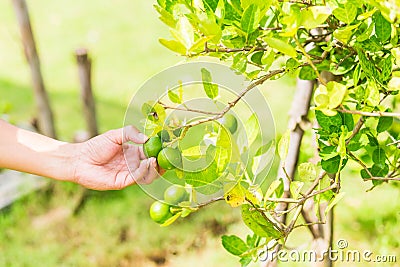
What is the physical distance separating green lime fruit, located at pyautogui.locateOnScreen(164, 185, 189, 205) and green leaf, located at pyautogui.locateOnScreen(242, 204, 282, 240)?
102 mm

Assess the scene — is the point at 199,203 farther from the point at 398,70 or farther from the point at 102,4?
the point at 102,4

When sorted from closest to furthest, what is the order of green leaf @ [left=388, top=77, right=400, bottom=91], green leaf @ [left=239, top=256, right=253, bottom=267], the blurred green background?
green leaf @ [left=388, top=77, right=400, bottom=91] → green leaf @ [left=239, top=256, right=253, bottom=267] → the blurred green background

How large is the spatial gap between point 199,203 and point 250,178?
92mm

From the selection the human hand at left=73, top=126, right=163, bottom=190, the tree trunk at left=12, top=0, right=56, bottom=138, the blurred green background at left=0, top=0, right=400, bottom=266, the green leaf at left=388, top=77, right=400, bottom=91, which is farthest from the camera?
the tree trunk at left=12, top=0, right=56, bottom=138

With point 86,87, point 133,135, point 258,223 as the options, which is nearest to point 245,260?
point 258,223

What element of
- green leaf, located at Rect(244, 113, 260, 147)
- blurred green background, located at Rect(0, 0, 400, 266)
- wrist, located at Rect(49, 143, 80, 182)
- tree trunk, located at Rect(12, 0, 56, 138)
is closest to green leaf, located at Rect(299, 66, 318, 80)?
green leaf, located at Rect(244, 113, 260, 147)

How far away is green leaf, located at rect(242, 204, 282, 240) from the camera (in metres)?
0.78

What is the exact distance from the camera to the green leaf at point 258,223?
78 centimetres

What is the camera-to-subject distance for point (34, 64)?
252cm

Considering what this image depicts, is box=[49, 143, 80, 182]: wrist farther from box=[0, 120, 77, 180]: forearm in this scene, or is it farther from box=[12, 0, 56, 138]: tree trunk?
box=[12, 0, 56, 138]: tree trunk

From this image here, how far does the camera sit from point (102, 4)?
4.38 meters

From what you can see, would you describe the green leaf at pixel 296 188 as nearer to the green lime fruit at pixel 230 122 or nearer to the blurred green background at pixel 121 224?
the green lime fruit at pixel 230 122

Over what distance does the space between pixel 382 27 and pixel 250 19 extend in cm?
16

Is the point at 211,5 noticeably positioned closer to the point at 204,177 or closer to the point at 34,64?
the point at 204,177
